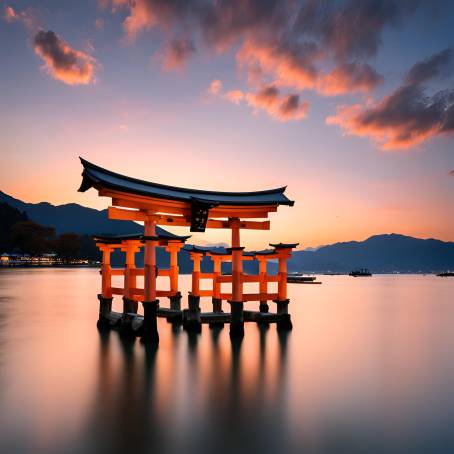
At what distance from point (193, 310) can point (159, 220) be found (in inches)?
179

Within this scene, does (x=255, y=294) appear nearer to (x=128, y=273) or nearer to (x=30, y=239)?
(x=128, y=273)

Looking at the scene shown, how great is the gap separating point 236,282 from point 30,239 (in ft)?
342

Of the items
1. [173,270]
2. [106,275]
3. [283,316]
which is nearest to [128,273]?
[106,275]

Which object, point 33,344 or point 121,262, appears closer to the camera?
point 33,344

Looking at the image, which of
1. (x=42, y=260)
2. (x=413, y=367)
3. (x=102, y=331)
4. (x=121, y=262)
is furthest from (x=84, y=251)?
(x=413, y=367)

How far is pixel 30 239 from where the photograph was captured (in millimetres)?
100500

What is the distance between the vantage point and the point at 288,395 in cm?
824

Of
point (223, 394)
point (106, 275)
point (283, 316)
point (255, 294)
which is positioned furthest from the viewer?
point (283, 316)

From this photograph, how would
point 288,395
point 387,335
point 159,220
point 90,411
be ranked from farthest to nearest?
point 387,335
point 159,220
point 288,395
point 90,411

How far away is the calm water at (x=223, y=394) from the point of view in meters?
5.94

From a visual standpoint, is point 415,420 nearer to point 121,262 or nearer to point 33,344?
point 33,344

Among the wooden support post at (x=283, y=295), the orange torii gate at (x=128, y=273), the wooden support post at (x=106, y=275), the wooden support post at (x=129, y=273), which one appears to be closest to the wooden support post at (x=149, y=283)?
the orange torii gate at (x=128, y=273)

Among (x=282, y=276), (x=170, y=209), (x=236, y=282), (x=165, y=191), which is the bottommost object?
(x=236, y=282)

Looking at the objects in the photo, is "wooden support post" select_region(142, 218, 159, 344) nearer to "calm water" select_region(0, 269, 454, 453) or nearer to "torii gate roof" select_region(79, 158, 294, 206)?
"calm water" select_region(0, 269, 454, 453)
